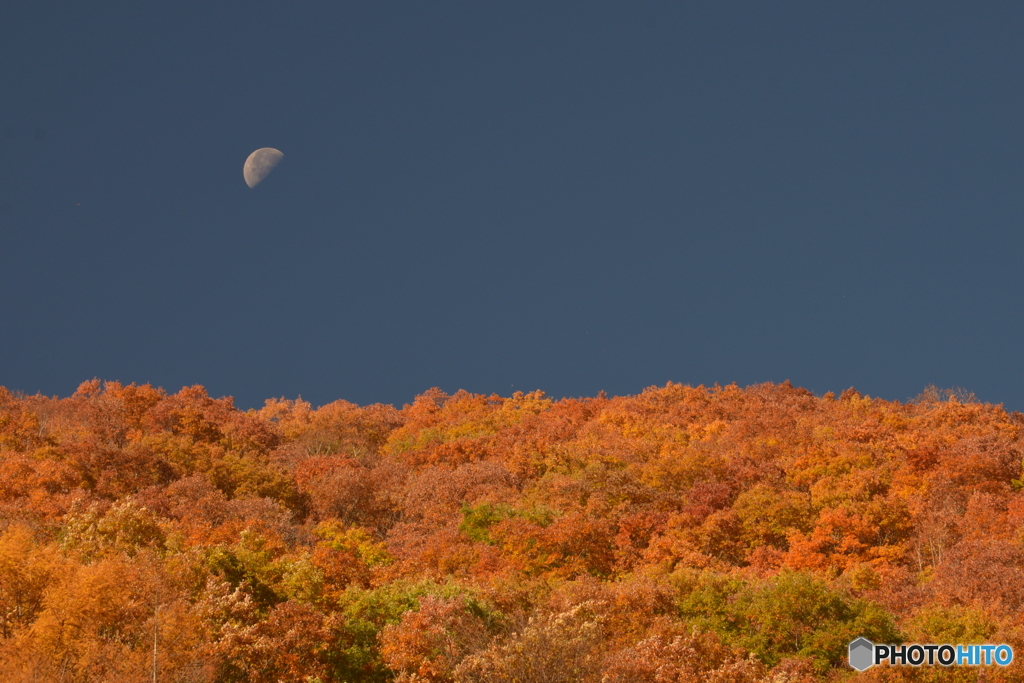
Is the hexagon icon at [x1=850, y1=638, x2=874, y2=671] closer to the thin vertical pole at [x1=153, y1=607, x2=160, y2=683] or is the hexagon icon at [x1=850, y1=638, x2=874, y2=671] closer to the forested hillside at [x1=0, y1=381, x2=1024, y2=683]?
the forested hillside at [x1=0, y1=381, x2=1024, y2=683]

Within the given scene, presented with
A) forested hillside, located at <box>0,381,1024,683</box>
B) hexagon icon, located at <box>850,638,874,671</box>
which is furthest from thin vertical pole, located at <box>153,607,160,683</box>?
hexagon icon, located at <box>850,638,874,671</box>

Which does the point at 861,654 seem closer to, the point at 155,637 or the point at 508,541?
the point at 508,541

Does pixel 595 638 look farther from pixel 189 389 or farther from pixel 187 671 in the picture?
pixel 189 389

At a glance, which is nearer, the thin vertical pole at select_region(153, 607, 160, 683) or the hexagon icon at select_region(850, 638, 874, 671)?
the thin vertical pole at select_region(153, 607, 160, 683)

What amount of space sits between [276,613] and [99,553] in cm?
738

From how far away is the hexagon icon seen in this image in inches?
1232

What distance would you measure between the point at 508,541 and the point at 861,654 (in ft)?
57.6

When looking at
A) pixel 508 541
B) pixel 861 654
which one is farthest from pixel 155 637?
pixel 508 541

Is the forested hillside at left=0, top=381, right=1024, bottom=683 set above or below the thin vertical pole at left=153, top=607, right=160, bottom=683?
above

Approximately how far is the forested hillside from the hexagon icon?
0.84 m

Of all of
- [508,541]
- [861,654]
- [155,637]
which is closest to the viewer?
[155,637]

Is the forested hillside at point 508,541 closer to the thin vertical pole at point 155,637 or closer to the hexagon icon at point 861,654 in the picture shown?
the thin vertical pole at point 155,637

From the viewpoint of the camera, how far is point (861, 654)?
31734 mm

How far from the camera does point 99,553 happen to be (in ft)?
106
